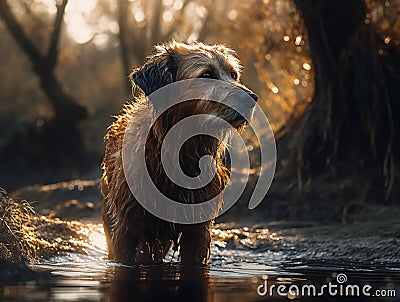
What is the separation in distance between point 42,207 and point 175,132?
7339 millimetres

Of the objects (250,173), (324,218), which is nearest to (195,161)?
(324,218)

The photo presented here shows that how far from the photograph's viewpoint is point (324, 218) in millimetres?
10625

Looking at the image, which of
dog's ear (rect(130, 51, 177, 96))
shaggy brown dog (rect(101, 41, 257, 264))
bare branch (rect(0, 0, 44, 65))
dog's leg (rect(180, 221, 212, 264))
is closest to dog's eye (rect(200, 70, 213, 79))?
shaggy brown dog (rect(101, 41, 257, 264))

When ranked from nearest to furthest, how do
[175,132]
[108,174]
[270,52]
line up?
[175,132]
[108,174]
[270,52]

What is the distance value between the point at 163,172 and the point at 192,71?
95cm

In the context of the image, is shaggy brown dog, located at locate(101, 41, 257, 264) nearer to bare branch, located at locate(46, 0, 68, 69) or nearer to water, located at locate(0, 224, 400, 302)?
water, located at locate(0, 224, 400, 302)

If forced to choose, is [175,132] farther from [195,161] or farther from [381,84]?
[381,84]

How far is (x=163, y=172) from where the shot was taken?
286 inches

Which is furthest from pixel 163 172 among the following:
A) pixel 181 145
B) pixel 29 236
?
pixel 29 236

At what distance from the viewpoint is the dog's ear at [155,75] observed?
7.34 meters

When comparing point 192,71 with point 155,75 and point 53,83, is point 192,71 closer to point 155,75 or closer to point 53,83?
point 155,75
